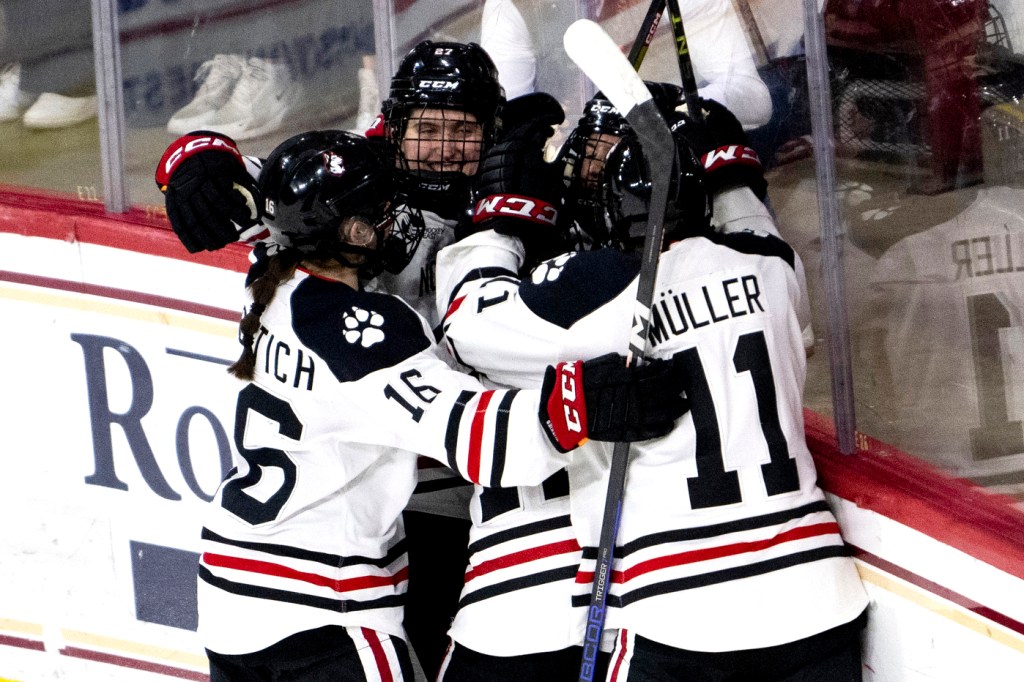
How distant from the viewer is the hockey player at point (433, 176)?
214 cm

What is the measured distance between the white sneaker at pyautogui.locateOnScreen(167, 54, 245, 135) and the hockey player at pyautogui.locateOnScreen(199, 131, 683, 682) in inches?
40.7

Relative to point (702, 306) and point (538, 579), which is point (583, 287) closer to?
point (702, 306)

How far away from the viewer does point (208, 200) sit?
6.59 feet

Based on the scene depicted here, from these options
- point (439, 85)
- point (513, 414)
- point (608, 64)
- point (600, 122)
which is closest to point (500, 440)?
point (513, 414)

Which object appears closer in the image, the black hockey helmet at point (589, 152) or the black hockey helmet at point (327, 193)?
the black hockey helmet at point (327, 193)

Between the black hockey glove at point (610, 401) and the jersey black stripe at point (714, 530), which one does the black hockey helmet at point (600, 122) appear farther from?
the jersey black stripe at point (714, 530)

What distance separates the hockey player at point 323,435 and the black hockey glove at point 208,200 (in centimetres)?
14

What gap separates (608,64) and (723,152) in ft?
1.40

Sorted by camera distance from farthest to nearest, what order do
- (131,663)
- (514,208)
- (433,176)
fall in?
(131,663)
(433,176)
(514,208)

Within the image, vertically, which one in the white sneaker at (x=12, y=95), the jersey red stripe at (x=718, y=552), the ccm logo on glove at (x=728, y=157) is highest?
the white sneaker at (x=12, y=95)

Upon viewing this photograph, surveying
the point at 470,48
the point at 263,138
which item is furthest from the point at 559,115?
the point at 263,138

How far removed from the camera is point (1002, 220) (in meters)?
1.69

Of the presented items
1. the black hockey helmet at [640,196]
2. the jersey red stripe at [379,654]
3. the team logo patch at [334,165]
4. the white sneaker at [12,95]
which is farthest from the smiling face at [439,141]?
the white sneaker at [12,95]

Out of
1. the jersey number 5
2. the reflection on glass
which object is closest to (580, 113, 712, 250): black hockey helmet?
the jersey number 5
